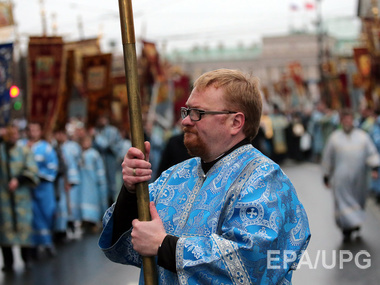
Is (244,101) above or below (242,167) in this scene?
above

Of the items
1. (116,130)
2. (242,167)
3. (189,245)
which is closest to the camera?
(189,245)

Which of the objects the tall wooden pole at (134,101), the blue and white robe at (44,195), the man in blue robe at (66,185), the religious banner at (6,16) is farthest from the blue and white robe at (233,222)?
the religious banner at (6,16)

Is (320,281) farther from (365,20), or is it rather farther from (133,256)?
(365,20)

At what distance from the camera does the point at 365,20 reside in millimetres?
18203

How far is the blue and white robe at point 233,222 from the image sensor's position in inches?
104

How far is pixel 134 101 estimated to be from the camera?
2.73m

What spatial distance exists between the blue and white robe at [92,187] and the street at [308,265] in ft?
3.51

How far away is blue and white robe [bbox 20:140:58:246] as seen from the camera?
1003 centimetres

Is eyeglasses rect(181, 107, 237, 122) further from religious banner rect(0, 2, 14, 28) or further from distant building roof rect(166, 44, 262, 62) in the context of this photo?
distant building roof rect(166, 44, 262, 62)

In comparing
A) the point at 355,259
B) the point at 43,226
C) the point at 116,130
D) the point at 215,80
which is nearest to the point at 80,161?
the point at 43,226

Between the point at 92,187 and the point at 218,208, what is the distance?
410 inches

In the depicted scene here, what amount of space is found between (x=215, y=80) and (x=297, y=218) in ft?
2.11

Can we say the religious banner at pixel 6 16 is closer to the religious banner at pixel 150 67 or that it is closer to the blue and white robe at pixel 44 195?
the blue and white robe at pixel 44 195

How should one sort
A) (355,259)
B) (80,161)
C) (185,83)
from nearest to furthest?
(355,259) < (80,161) < (185,83)
